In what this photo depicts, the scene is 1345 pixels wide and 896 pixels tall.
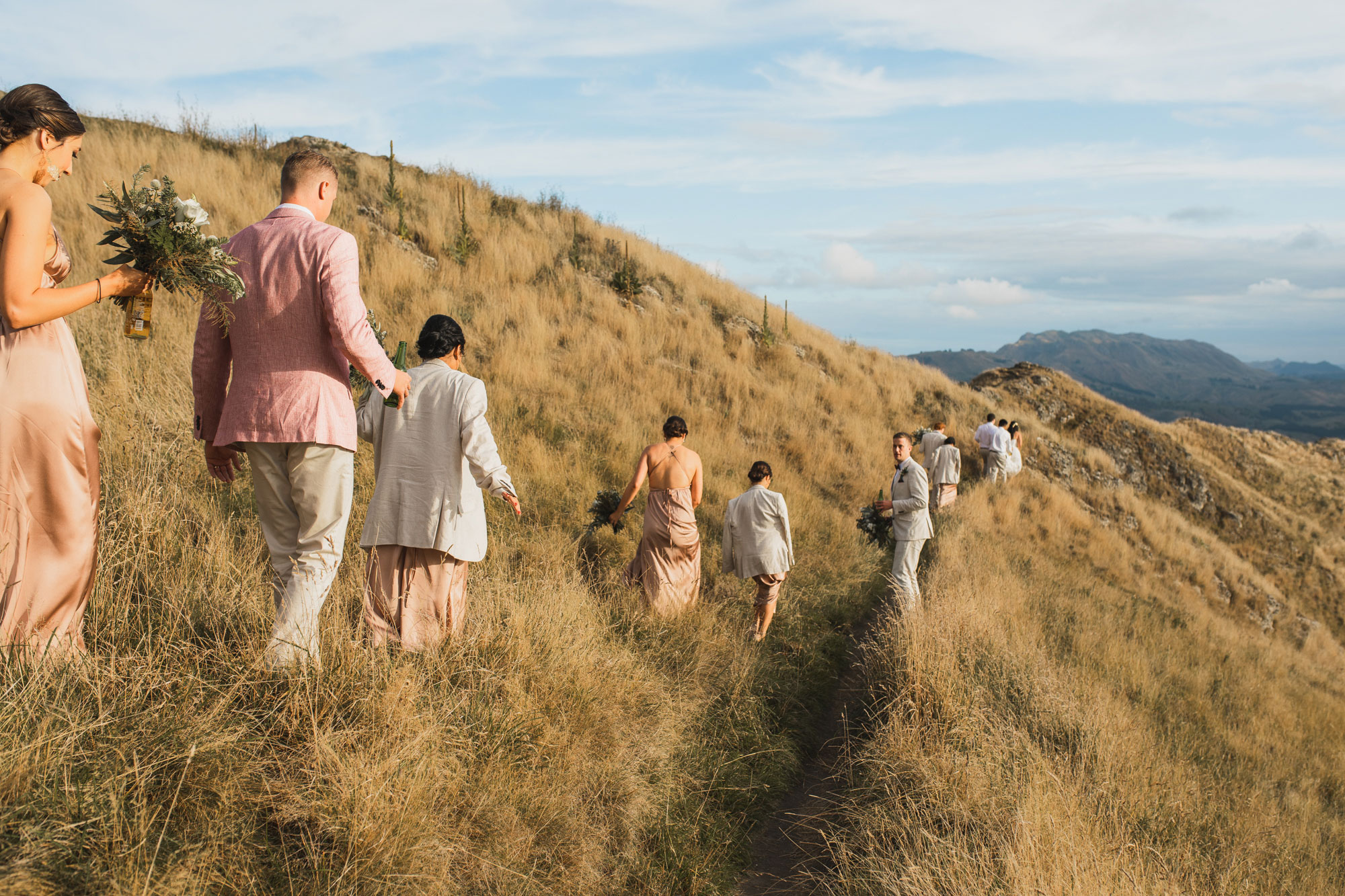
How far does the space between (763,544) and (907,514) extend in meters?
2.37

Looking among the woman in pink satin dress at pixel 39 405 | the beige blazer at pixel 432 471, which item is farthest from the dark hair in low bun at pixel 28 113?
the beige blazer at pixel 432 471

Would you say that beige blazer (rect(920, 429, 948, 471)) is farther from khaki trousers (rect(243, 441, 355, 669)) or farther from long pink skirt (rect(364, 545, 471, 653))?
khaki trousers (rect(243, 441, 355, 669))

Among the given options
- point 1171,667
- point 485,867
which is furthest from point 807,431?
point 485,867

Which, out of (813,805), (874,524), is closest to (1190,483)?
(874,524)

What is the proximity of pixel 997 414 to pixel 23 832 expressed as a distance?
902 inches

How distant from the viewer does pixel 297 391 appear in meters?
2.99

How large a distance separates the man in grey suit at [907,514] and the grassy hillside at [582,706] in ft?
2.31

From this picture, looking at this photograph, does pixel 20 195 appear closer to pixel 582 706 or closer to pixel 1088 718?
pixel 582 706

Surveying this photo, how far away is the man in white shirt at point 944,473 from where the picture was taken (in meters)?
13.3

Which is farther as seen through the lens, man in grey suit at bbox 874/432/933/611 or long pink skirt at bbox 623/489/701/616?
man in grey suit at bbox 874/432/933/611

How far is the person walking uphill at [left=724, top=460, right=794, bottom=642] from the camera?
21.6 feet

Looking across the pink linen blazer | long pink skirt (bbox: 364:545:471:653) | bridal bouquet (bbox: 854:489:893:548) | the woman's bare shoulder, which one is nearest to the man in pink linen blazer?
the pink linen blazer

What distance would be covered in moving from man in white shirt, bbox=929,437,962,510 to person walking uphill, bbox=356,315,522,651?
36.5ft

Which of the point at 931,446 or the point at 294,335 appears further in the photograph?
the point at 931,446
